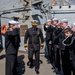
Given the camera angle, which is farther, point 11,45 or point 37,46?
point 37,46

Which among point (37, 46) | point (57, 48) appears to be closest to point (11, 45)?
point (37, 46)

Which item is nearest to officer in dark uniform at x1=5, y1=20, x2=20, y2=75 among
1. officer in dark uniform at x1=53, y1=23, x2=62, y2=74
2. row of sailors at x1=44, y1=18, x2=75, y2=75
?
row of sailors at x1=44, y1=18, x2=75, y2=75

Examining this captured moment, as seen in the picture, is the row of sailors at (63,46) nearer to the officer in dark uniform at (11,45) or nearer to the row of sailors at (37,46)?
the row of sailors at (37,46)

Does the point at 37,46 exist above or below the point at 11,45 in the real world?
below

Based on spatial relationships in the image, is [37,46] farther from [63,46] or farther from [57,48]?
[63,46]

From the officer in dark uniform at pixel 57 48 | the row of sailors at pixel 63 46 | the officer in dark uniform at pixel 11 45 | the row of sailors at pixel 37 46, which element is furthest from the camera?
the officer in dark uniform at pixel 57 48

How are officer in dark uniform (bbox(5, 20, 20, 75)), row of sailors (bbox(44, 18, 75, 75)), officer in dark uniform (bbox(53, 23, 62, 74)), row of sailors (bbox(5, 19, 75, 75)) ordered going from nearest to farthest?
row of sailors (bbox(44, 18, 75, 75))
row of sailors (bbox(5, 19, 75, 75))
officer in dark uniform (bbox(5, 20, 20, 75))
officer in dark uniform (bbox(53, 23, 62, 74))

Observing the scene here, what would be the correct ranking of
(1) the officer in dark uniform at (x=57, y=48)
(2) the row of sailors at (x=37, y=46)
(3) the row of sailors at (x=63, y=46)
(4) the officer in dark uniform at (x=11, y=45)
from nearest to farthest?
1. (3) the row of sailors at (x=63, y=46)
2. (2) the row of sailors at (x=37, y=46)
3. (4) the officer in dark uniform at (x=11, y=45)
4. (1) the officer in dark uniform at (x=57, y=48)

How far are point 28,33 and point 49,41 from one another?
1.29m

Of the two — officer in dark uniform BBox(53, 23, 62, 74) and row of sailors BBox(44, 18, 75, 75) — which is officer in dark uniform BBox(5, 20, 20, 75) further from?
officer in dark uniform BBox(53, 23, 62, 74)

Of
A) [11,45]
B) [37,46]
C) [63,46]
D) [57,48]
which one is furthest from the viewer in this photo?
[37,46]

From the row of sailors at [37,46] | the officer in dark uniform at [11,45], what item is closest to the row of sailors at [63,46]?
the row of sailors at [37,46]

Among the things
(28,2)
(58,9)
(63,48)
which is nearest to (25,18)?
(28,2)

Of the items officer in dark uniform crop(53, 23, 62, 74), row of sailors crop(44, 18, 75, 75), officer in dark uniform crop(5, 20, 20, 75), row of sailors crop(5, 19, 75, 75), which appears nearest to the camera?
row of sailors crop(44, 18, 75, 75)
